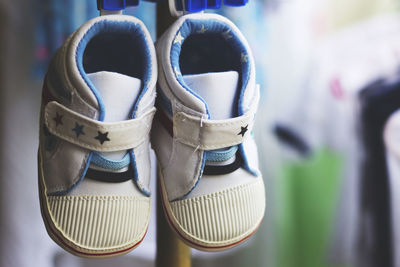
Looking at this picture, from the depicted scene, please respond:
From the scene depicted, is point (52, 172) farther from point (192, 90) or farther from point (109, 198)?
point (192, 90)

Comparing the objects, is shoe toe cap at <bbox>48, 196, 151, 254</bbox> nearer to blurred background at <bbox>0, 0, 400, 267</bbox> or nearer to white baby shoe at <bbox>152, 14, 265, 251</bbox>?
white baby shoe at <bbox>152, 14, 265, 251</bbox>

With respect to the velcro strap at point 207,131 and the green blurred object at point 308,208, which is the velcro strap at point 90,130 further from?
the green blurred object at point 308,208

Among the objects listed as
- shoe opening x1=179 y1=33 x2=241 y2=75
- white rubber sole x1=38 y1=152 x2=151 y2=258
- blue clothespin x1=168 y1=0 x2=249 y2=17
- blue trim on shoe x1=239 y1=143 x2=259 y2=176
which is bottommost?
white rubber sole x1=38 y1=152 x2=151 y2=258

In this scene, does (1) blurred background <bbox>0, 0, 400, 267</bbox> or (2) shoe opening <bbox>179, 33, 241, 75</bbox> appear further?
(1) blurred background <bbox>0, 0, 400, 267</bbox>

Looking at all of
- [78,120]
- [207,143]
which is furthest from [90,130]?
[207,143]

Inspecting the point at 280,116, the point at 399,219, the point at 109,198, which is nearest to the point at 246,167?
the point at 109,198

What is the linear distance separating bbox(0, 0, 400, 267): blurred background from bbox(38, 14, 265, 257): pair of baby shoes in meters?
0.52

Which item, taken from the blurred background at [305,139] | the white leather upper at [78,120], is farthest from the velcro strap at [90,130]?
the blurred background at [305,139]

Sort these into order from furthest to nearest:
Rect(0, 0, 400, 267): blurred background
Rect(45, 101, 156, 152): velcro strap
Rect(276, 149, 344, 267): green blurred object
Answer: Rect(276, 149, 344, 267): green blurred object → Rect(0, 0, 400, 267): blurred background → Rect(45, 101, 156, 152): velcro strap

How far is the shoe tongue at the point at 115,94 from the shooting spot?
382 millimetres

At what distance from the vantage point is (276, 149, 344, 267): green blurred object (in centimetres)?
104

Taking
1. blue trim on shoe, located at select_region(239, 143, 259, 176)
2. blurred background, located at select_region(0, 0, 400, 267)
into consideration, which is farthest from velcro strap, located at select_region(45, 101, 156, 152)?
blurred background, located at select_region(0, 0, 400, 267)

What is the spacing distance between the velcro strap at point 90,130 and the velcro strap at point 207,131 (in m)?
0.04

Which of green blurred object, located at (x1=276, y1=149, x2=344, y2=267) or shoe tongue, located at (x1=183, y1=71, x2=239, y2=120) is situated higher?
shoe tongue, located at (x1=183, y1=71, x2=239, y2=120)
